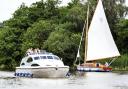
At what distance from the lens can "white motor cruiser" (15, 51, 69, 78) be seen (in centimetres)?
7031

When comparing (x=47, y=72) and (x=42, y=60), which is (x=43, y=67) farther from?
(x=42, y=60)

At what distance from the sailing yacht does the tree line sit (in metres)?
4.94

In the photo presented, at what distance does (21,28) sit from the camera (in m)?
126

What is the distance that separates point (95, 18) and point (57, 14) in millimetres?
21264

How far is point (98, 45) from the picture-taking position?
10588 centimetres

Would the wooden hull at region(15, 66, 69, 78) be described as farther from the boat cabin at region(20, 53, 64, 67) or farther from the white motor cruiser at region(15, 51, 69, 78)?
the boat cabin at region(20, 53, 64, 67)

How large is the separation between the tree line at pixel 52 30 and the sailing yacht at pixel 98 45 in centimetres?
494

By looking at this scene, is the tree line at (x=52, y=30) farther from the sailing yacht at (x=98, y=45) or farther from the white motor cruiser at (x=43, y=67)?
the white motor cruiser at (x=43, y=67)

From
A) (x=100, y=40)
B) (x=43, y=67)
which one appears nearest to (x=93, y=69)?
(x=100, y=40)

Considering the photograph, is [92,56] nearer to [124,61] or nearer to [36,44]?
[124,61]


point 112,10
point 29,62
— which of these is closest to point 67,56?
point 112,10

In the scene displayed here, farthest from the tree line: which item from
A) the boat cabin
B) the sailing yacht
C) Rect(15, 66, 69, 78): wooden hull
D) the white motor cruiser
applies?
Rect(15, 66, 69, 78): wooden hull

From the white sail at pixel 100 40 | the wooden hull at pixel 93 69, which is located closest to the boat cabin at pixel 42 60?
the wooden hull at pixel 93 69

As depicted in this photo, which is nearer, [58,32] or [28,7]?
[58,32]
